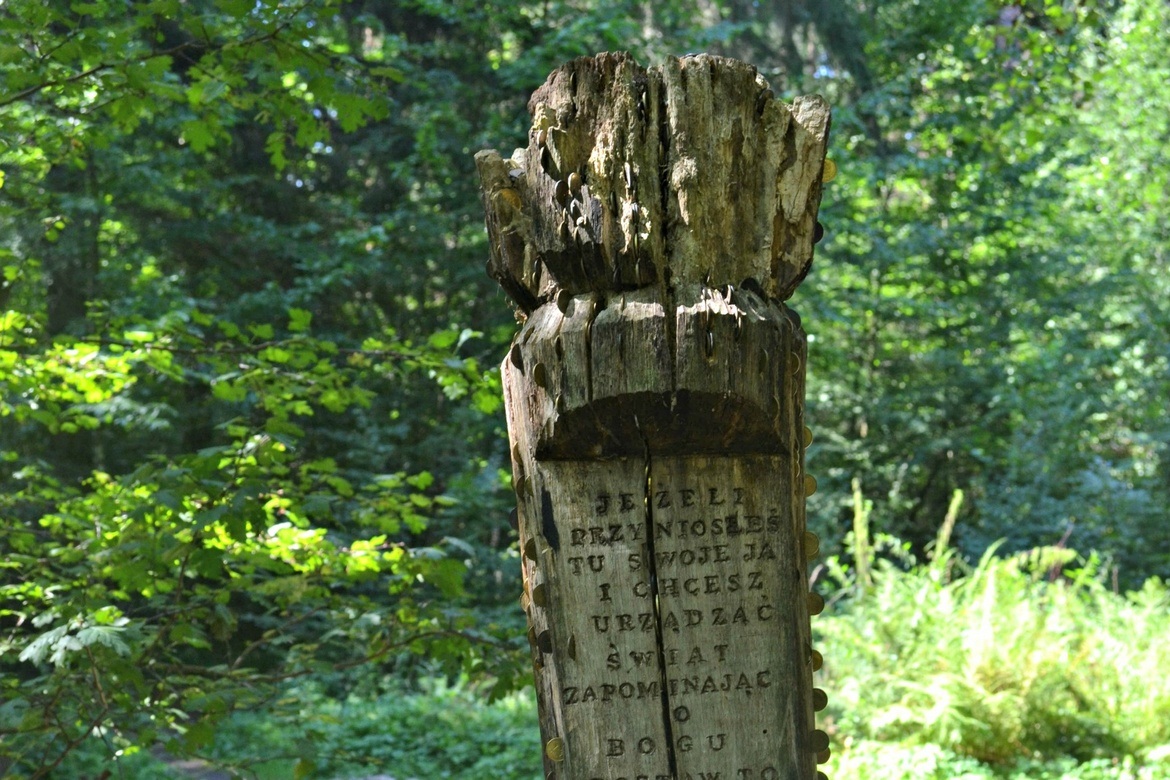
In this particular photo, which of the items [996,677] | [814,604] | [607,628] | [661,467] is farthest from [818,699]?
[996,677]

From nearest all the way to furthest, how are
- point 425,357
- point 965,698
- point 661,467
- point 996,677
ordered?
point 661,467, point 425,357, point 965,698, point 996,677

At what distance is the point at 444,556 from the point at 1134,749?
4100 millimetres

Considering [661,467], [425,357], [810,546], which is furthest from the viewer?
[425,357]

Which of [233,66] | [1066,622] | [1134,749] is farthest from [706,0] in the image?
[233,66]

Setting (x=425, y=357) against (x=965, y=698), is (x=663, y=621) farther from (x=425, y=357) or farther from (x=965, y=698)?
(x=965, y=698)

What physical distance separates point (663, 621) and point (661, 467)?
26 centimetres

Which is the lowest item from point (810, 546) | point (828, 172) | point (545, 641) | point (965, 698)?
point (965, 698)

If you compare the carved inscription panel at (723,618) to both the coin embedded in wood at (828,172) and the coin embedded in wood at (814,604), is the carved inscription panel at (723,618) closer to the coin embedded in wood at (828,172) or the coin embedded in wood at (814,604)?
the coin embedded in wood at (814,604)

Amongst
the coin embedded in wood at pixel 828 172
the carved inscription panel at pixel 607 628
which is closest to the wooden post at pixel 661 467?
the carved inscription panel at pixel 607 628

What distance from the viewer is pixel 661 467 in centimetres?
201

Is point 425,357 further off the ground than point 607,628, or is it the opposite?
point 425,357

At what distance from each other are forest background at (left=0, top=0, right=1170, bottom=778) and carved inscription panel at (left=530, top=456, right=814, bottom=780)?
141 centimetres

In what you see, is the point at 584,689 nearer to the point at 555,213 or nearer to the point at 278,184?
the point at 555,213

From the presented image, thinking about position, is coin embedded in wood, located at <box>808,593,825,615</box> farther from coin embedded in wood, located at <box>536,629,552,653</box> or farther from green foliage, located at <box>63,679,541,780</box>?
green foliage, located at <box>63,679,541,780</box>
